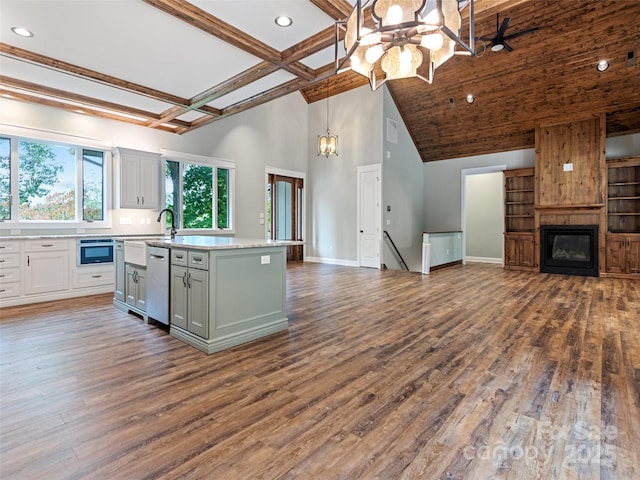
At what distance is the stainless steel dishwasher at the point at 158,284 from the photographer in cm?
345

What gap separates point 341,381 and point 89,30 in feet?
13.2

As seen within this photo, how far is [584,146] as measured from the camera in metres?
6.94

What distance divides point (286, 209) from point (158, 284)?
5.73m

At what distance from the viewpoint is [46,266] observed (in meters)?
4.80

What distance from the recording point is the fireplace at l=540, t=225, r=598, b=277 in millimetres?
6934

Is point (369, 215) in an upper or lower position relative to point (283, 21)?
lower

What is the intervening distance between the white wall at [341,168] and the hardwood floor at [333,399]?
4842mm

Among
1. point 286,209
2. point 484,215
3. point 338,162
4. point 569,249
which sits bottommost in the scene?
point 569,249

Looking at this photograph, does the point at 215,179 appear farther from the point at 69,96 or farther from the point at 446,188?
the point at 446,188

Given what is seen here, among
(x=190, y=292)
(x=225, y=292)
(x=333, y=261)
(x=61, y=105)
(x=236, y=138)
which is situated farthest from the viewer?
(x=333, y=261)

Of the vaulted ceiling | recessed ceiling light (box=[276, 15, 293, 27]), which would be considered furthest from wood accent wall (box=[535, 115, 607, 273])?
recessed ceiling light (box=[276, 15, 293, 27])

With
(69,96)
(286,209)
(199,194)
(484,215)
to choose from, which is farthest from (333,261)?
(69,96)

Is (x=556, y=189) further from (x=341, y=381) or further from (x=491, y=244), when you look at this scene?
(x=341, y=381)

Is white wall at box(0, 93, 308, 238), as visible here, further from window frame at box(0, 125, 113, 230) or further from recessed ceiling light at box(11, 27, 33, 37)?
recessed ceiling light at box(11, 27, 33, 37)
